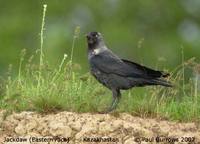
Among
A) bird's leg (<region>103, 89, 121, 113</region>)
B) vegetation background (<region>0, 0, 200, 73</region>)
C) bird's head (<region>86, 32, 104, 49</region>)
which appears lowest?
bird's leg (<region>103, 89, 121, 113</region>)

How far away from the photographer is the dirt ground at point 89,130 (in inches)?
411

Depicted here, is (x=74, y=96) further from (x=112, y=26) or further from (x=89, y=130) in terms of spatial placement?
(x=112, y=26)

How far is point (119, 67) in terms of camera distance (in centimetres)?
1230

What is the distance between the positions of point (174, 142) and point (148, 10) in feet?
77.2

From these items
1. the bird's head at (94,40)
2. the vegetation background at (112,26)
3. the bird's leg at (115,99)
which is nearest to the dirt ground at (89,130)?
the bird's leg at (115,99)

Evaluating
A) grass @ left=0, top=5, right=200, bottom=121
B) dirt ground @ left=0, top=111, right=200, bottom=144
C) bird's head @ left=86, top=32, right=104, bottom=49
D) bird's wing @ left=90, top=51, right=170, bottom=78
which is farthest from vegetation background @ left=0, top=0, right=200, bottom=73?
dirt ground @ left=0, top=111, right=200, bottom=144

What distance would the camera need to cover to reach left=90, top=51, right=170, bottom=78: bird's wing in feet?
39.7

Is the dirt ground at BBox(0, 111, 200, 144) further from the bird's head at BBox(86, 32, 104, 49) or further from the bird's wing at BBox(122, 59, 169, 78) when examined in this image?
the bird's head at BBox(86, 32, 104, 49)

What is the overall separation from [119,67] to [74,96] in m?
0.89

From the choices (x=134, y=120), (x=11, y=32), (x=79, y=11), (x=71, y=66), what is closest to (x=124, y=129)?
(x=134, y=120)

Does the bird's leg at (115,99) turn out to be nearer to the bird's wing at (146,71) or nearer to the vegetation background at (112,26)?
the bird's wing at (146,71)

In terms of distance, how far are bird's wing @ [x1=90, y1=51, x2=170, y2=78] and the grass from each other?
0.21m

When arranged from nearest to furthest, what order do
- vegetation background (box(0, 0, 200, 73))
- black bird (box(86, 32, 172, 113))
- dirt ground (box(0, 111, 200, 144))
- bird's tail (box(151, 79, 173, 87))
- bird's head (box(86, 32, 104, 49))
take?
dirt ground (box(0, 111, 200, 144)) < bird's tail (box(151, 79, 173, 87)) < black bird (box(86, 32, 172, 113)) < bird's head (box(86, 32, 104, 49)) < vegetation background (box(0, 0, 200, 73))

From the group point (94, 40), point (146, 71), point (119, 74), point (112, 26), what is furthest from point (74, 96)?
point (112, 26)
